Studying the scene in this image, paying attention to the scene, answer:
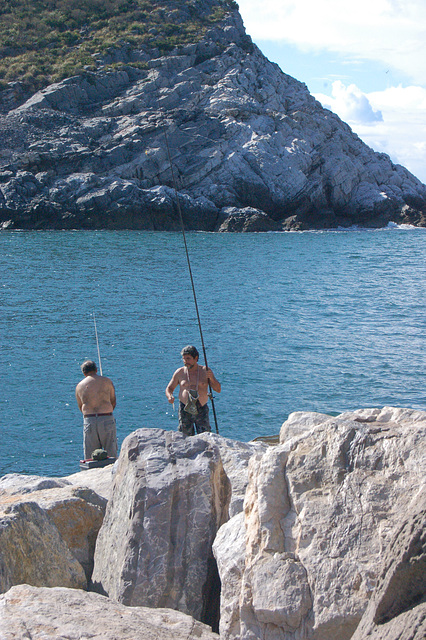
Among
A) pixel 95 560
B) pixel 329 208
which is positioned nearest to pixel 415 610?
pixel 95 560

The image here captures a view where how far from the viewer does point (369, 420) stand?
4047mm

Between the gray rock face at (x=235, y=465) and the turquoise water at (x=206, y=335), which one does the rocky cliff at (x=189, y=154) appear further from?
the gray rock face at (x=235, y=465)

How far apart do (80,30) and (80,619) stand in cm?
8142

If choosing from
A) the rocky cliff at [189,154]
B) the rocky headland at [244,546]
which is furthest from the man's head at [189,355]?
the rocky cliff at [189,154]

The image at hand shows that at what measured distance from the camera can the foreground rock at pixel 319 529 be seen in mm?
2996

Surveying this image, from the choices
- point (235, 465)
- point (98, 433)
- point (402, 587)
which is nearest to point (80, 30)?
point (98, 433)

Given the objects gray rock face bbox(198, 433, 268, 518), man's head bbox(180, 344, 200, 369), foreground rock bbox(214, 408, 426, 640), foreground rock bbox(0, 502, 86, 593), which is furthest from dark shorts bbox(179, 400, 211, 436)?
foreground rock bbox(214, 408, 426, 640)

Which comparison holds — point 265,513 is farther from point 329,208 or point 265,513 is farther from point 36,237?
point 329,208

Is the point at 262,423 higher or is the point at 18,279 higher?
the point at 18,279

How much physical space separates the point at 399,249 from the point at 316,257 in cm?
911

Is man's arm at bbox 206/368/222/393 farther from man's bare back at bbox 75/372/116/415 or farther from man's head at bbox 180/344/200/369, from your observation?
man's bare back at bbox 75/372/116/415

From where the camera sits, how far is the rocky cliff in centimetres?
5475

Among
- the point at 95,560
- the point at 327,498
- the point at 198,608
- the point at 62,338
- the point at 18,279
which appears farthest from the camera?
the point at 18,279

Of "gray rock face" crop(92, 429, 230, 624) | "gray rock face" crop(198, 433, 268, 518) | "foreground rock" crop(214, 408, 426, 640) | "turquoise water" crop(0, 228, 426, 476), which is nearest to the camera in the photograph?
"foreground rock" crop(214, 408, 426, 640)
